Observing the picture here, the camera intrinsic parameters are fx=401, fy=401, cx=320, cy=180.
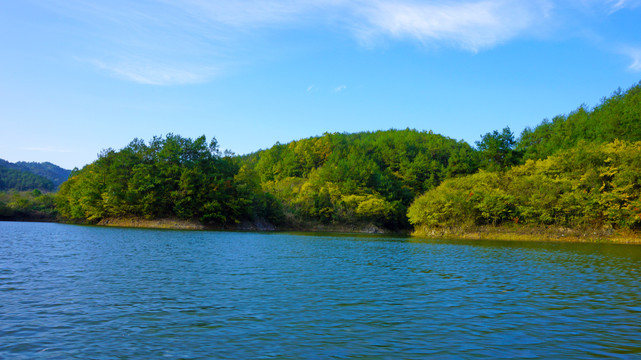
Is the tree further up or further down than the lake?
further up

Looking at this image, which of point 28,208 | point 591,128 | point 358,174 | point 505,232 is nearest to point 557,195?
point 505,232

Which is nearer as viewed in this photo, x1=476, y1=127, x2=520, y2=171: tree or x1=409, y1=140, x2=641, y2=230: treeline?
x1=409, y1=140, x2=641, y2=230: treeline

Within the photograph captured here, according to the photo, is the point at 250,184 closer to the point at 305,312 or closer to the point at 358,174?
the point at 358,174

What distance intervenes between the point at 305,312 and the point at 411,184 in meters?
107

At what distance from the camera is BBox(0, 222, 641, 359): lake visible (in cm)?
760

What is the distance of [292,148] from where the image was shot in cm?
14188

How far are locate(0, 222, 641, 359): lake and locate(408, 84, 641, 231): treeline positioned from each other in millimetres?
37918

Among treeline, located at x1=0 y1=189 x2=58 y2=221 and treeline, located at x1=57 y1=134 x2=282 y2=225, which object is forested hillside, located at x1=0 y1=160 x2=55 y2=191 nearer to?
treeline, located at x1=0 y1=189 x2=58 y2=221

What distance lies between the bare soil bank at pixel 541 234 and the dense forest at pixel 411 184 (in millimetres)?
1009

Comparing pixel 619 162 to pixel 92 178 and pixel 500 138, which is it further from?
pixel 92 178

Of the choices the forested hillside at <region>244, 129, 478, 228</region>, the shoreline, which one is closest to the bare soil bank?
the shoreline

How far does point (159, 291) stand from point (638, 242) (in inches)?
2177

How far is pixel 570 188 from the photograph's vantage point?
54188mm

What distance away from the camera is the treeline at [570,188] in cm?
4981
